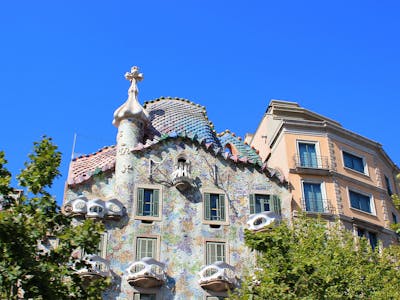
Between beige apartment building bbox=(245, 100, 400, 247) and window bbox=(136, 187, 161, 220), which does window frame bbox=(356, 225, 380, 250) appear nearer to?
beige apartment building bbox=(245, 100, 400, 247)

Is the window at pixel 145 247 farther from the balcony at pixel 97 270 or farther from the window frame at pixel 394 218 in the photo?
the window frame at pixel 394 218

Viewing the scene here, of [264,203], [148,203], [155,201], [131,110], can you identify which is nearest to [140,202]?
[148,203]

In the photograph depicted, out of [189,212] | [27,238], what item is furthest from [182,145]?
[27,238]

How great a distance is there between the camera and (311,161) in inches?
1264

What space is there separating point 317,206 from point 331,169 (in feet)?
7.27

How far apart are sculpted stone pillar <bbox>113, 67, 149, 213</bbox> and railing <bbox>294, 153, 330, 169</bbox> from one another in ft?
26.1

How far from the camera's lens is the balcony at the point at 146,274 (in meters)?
26.9

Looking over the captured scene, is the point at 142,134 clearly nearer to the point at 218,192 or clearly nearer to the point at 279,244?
the point at 218,192

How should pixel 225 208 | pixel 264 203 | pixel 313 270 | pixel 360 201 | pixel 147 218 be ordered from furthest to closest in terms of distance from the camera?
1. pixel 360 201
2. pixel 264 203
3. pixel 225 208
4. pixel 147 218
5. pixel 313 270

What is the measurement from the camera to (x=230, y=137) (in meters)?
35.8

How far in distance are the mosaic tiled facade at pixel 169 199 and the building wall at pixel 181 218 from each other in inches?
1.7

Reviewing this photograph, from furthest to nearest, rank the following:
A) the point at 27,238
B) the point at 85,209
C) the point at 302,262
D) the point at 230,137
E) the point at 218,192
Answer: the point at 230,137, the point at 218,192, the point at 85,209, the point at 302,262, the point at 27,238

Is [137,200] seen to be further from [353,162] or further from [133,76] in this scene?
[353,162]

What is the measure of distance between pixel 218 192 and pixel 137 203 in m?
3.97
